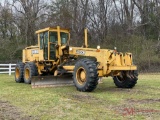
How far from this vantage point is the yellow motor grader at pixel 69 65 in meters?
11.0

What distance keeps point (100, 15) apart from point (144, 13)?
5548 mm

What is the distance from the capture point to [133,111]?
7398 millimetres

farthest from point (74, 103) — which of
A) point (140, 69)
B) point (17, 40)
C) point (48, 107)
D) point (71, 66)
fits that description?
point (17, 40)

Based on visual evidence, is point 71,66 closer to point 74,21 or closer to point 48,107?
point 48,107

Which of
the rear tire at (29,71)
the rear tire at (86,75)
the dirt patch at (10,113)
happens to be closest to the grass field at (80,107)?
Result: the dirt patch at (10,113)

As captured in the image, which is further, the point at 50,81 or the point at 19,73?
the point at 19,73

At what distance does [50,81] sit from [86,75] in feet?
8.66

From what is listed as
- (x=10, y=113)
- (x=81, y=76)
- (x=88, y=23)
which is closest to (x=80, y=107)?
(x=10, y=113)

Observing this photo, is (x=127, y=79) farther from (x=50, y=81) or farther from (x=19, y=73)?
(x=19, y=73)

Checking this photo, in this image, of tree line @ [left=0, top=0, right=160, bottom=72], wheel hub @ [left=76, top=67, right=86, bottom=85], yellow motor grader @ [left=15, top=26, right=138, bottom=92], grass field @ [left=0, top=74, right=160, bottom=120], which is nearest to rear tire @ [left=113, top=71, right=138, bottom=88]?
yellow motor grader @ [left=15, top=26, right=138, bottom=92]

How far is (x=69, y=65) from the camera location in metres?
13.0

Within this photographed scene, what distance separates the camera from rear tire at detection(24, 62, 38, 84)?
14125mm

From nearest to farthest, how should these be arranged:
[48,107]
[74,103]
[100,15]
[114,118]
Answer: [114,118]
[48,107]
[74,103]
[100,15]

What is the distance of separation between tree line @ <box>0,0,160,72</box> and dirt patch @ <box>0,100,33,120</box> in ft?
72.3
